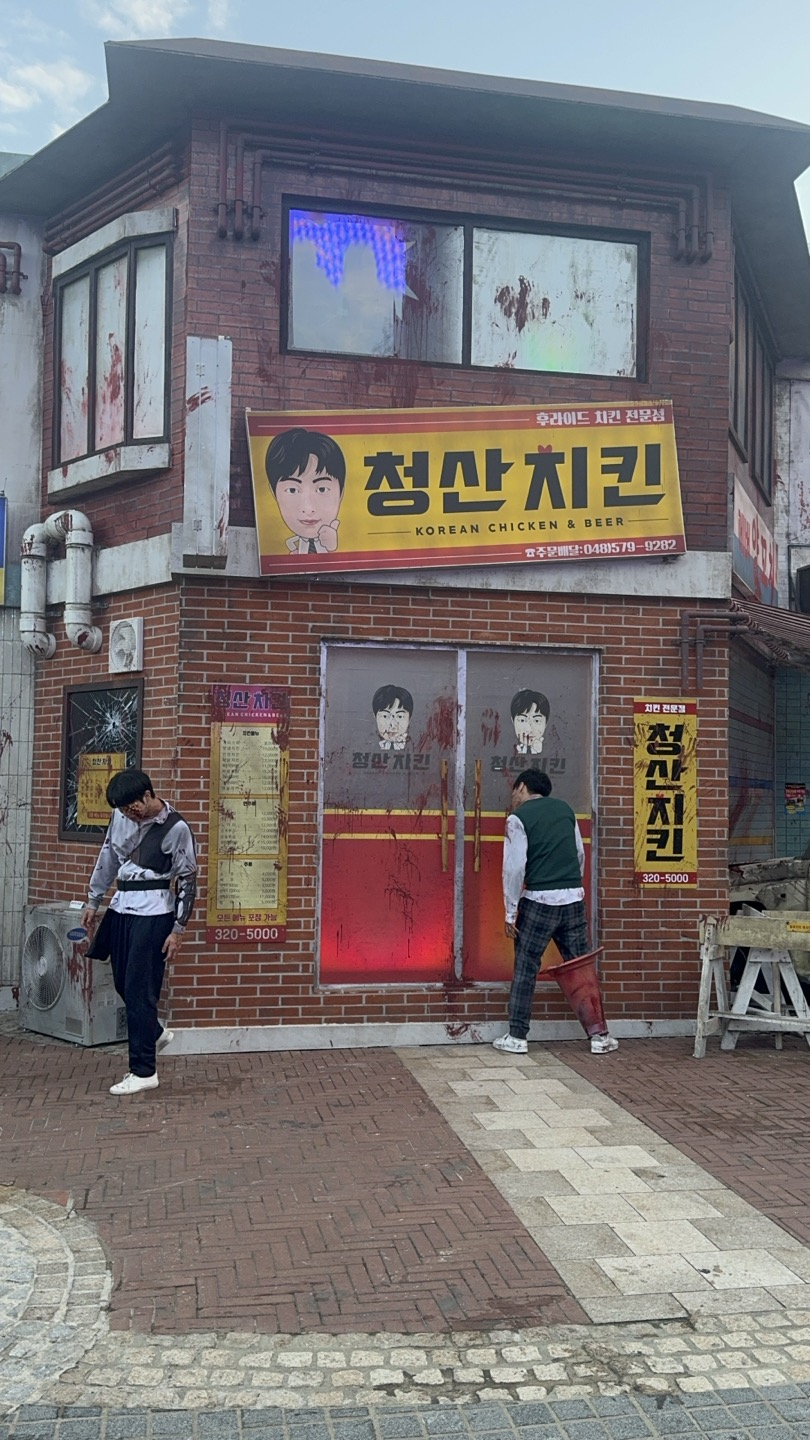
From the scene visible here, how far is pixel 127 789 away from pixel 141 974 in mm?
1035

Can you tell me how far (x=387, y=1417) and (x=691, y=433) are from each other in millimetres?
6803

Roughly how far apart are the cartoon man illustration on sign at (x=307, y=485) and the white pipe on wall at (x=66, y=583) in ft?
5.45

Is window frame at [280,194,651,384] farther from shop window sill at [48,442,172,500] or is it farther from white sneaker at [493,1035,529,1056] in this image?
white sneaker at [493,1035,529,1056]

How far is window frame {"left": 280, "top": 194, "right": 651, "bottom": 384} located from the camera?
8156mm

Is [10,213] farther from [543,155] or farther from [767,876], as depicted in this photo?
[767,876]

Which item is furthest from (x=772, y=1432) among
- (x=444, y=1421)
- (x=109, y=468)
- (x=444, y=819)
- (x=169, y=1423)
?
(x=109, y=468)

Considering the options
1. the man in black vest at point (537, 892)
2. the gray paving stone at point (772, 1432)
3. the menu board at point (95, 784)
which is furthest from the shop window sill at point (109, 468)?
the gray paving stone at point (772, 1432)

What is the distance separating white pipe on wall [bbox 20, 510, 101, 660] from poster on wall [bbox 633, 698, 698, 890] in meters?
3.94

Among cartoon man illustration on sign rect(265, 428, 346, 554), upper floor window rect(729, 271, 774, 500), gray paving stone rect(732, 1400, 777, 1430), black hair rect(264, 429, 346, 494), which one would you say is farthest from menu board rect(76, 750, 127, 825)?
gray paving stone rect(732, 1400, 777, 1430)

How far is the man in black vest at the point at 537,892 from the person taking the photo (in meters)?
7.61

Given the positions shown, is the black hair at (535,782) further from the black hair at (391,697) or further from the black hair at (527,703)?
the black hair at (391,697)

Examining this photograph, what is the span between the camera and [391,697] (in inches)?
322

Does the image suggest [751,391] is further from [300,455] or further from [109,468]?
[109,468]

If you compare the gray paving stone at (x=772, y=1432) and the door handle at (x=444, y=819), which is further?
the door handle at (x=444, y=819)
